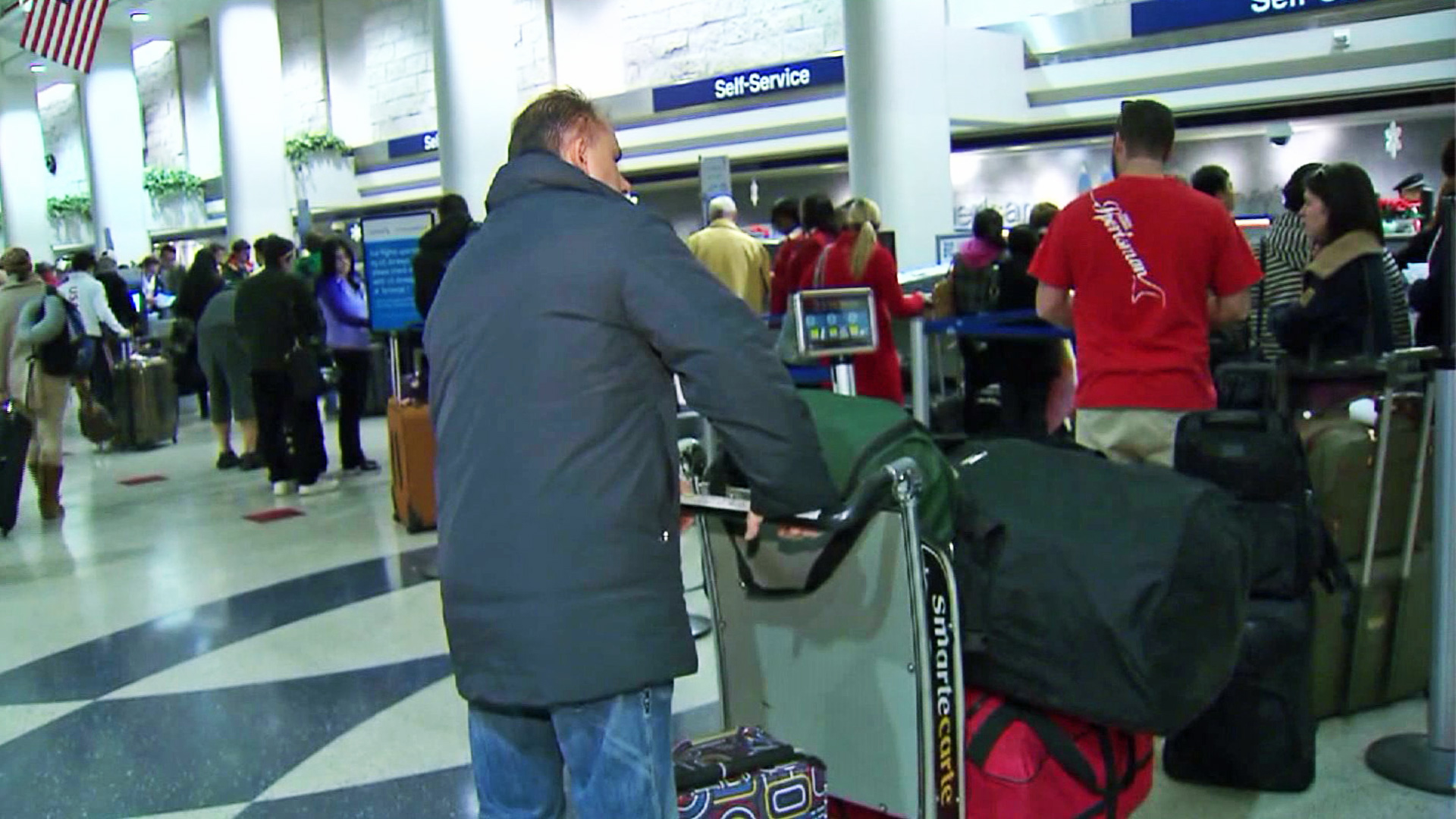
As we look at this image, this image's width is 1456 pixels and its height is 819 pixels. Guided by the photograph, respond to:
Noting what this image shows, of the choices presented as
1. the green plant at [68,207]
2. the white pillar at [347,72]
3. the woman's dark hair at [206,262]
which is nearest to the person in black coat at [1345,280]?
the woman's dark hair at [206,262]

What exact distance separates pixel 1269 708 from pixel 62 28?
936cm

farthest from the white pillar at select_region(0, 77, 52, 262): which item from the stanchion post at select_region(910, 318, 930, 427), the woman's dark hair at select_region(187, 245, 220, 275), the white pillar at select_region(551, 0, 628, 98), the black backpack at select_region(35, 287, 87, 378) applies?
the stanchion post at select_region(910, 318, 930, 427)

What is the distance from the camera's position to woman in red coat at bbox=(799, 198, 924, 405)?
5855 millimetres

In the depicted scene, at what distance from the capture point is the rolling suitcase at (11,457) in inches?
269

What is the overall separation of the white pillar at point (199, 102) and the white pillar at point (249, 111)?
26.2ft

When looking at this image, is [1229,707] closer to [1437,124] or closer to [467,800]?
[467,800]

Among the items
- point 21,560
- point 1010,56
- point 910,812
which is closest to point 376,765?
point 910,812

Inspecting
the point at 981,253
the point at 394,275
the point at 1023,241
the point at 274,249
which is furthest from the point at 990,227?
the point at 274,249

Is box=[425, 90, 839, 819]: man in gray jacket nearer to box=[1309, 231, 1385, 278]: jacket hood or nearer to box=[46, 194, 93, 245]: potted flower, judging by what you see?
box=[1309, 231, 1385, 278]: jacket hood

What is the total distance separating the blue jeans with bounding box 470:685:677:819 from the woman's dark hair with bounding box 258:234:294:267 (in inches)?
236

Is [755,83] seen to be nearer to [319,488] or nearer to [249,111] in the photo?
[249,111]

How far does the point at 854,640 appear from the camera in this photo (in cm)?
233

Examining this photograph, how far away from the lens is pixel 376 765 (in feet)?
11.1

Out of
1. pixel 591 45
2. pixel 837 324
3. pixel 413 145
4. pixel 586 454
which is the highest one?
pixel 591 45
